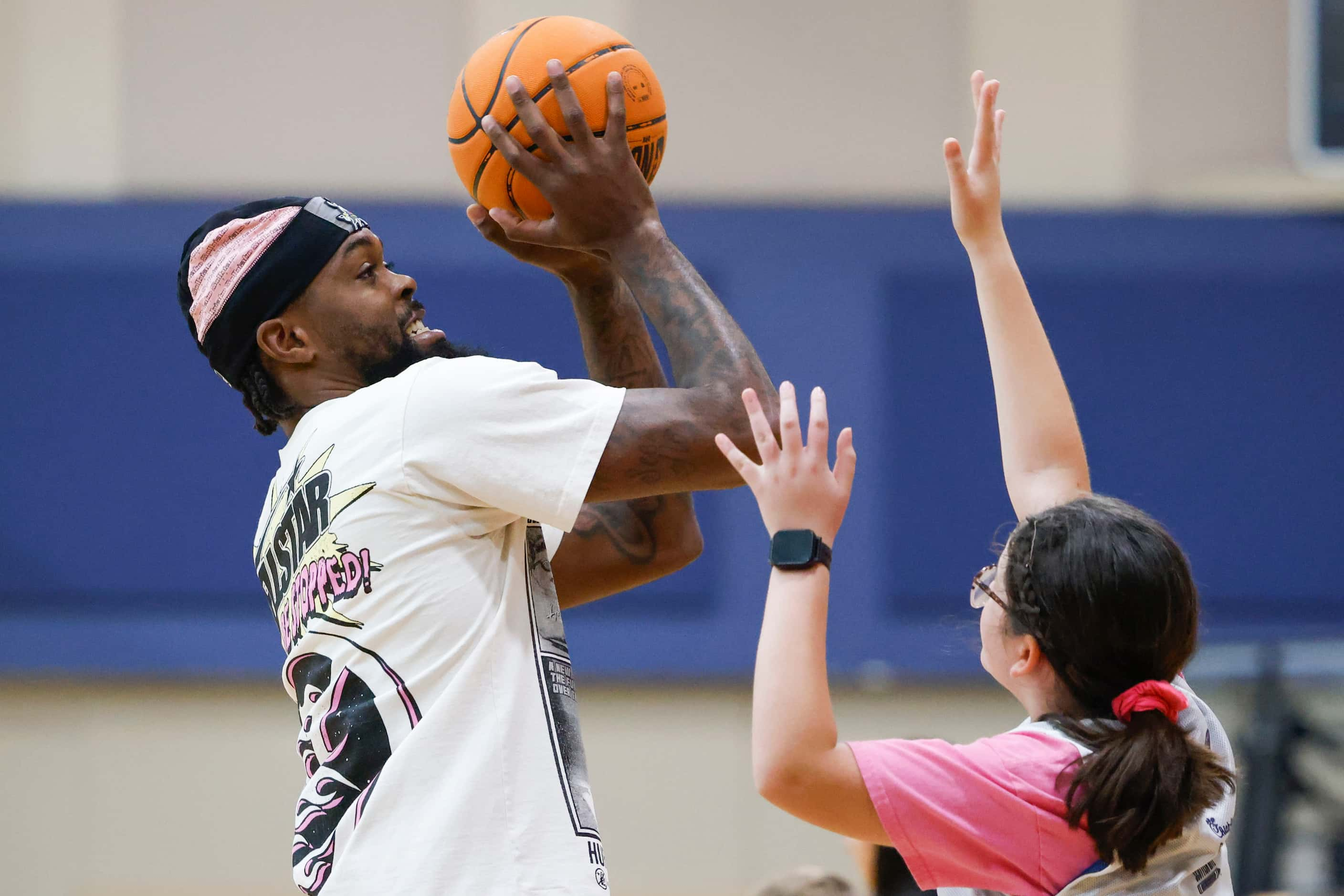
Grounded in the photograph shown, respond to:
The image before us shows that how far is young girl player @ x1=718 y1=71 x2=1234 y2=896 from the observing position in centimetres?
129

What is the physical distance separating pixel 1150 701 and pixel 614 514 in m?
0.81

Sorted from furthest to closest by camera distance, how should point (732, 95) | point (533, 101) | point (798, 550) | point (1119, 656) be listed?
point (732, 95)
point (533, 101)
point (1119, 656)
point (798, 550)

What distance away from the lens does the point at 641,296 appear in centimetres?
160

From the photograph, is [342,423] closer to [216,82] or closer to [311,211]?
[311,211]

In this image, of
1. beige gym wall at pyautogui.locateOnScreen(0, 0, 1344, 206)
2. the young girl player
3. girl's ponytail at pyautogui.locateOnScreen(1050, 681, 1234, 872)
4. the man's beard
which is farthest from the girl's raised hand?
beige gym wall at pyautogui.locateOnScreen(0, 0, 1344, 206)

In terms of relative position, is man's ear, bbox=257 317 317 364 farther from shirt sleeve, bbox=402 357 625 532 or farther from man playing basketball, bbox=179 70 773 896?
shirt sleeve, bbox=402 357 625 532

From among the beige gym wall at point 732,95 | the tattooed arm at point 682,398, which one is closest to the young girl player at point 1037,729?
the tattooed arm at point 682,398

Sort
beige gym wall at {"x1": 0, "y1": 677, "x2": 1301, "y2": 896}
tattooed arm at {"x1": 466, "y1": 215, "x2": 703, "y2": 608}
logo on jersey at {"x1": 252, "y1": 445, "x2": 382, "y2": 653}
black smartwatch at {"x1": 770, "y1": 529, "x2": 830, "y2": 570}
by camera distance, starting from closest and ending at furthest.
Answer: black smartwatch at {"x1": 770, "y1": 529, "x2": 830, "y2": 570} → logo on jersey at {"x1": 252, "y1": 445, "x2": 382, "y2": 653} → tattooed arm at {"x1": 466, "y1": 215, "x2": 703, "y2": 608} → beige gym wall at {"x1": 0, "y1": 677, "x2": 1301, "y2": 896}

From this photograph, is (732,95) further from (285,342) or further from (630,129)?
(285,342)

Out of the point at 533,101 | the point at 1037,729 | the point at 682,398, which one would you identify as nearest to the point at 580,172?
the point at 533,101

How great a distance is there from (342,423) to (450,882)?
0.55 m

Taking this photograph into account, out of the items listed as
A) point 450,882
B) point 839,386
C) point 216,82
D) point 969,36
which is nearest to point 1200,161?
point 969,36

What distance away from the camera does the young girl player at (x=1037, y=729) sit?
129cm

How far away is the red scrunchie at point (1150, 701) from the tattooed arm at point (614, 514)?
0.69m
